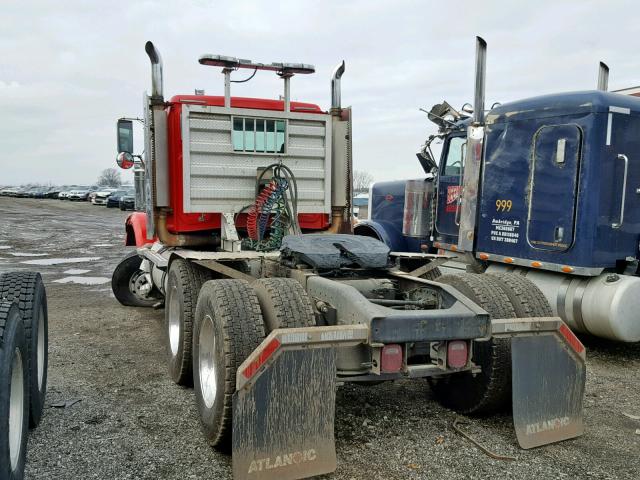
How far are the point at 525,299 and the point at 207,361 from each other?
7.25ft

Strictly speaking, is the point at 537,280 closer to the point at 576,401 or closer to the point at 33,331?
the point at 576,401

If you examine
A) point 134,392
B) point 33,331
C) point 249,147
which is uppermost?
point 249,147

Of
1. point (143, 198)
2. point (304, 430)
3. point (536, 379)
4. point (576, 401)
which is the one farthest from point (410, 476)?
point (143, 198)

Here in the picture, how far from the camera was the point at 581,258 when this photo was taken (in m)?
6.10

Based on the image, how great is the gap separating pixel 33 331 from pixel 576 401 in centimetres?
352

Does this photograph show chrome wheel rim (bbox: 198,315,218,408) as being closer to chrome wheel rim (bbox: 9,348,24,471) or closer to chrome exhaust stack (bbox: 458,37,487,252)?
chrome wheel rim (bbox: 9,348,24,471)

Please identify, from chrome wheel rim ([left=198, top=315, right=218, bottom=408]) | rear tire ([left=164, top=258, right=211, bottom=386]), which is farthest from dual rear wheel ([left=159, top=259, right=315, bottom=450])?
rear tire ([left=164, top=258, right=211, bottom=386])

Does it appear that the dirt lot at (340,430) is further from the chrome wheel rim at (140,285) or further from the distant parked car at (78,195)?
the distant parked car at (78,195)

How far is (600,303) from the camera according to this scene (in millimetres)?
5879

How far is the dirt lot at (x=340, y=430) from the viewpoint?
3379 millimetres

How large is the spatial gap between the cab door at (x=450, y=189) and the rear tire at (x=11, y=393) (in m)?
5.90

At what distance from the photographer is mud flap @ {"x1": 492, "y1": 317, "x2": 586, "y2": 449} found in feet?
11.8

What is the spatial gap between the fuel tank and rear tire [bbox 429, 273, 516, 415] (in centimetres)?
229

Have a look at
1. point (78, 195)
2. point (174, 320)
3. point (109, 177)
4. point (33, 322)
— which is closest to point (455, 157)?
point (174, 320)
